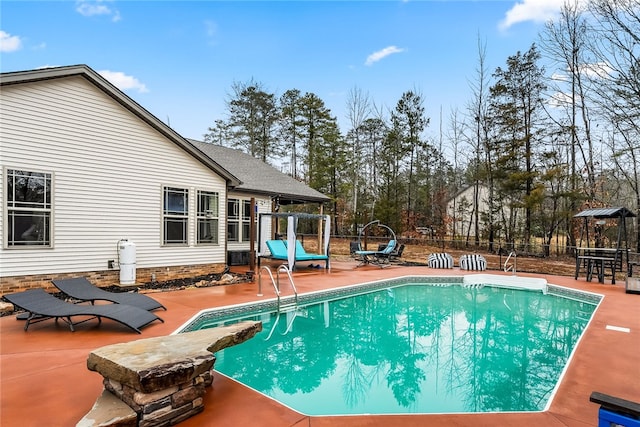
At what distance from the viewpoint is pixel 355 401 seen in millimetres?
3926

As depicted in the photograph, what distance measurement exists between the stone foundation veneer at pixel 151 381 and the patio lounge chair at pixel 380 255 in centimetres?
1043

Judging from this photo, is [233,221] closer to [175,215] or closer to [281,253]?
[281,253]

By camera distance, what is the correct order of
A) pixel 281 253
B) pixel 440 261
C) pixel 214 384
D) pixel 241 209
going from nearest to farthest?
pixel 214 384
pixel 281 253
pixel 241 209
pixel 440 261

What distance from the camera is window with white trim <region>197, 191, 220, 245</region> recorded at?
33.5ft

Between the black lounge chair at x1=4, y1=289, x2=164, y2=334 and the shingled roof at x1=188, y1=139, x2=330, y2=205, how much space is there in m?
7.30

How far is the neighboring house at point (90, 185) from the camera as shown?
7062 mm

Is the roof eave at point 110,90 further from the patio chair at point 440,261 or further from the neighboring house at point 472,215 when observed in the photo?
the neighboring house at point 472,215

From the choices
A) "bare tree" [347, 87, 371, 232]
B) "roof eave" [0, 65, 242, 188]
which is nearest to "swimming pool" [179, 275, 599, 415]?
"roof eave" [0, 65, 242, 188]

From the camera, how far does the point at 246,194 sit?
12.9 metres

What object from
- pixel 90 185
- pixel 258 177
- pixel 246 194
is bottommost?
pixel 90 185

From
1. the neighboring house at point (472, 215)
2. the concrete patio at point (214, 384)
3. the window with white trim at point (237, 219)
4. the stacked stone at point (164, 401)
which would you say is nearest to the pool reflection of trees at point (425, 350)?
the concrete patio at point (214, 384)

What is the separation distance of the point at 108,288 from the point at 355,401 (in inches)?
257

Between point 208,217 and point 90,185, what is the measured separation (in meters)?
3.13

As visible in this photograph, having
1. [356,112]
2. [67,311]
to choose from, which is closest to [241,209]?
[67,311]
